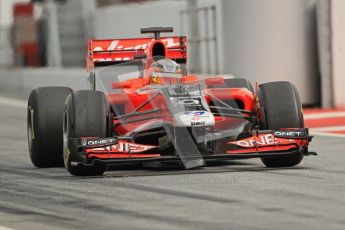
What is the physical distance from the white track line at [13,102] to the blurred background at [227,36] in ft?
3.44

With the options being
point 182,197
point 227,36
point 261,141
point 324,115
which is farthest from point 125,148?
point 227,36

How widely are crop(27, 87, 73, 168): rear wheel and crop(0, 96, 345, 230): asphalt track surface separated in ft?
0.57

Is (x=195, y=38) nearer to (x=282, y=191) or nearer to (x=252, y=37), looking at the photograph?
(x=252, y=37)

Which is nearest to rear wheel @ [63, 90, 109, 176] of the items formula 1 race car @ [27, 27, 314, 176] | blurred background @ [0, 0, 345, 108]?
formula 1 race car @ [27, 27, 314, 176]

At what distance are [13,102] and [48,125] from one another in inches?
530

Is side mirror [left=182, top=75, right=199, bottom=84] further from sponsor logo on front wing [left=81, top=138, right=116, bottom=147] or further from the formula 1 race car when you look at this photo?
sponsor logo on front wing [left=81, top=138, right=116, bottom=147]

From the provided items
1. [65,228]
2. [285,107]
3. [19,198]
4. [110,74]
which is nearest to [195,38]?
[110,74]

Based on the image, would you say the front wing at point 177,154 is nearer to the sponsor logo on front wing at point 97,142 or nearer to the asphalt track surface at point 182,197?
the sponsor logo on front wing at point 97,142

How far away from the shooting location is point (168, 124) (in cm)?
1112

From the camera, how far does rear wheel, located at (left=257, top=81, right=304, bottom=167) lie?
11273 millimetres

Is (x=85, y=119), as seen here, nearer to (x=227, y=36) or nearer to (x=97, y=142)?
(x=97, y=142)

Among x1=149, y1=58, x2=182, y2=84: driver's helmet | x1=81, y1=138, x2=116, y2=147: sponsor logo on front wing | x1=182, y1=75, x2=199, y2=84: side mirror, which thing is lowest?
x1=81, y1=138, x2=116, y2=147: sponsor logo on front wing

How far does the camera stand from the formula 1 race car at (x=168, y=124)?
11.0 metres

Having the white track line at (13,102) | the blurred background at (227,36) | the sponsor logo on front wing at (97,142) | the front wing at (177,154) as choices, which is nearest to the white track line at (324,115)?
the blurred background at (227,36)
